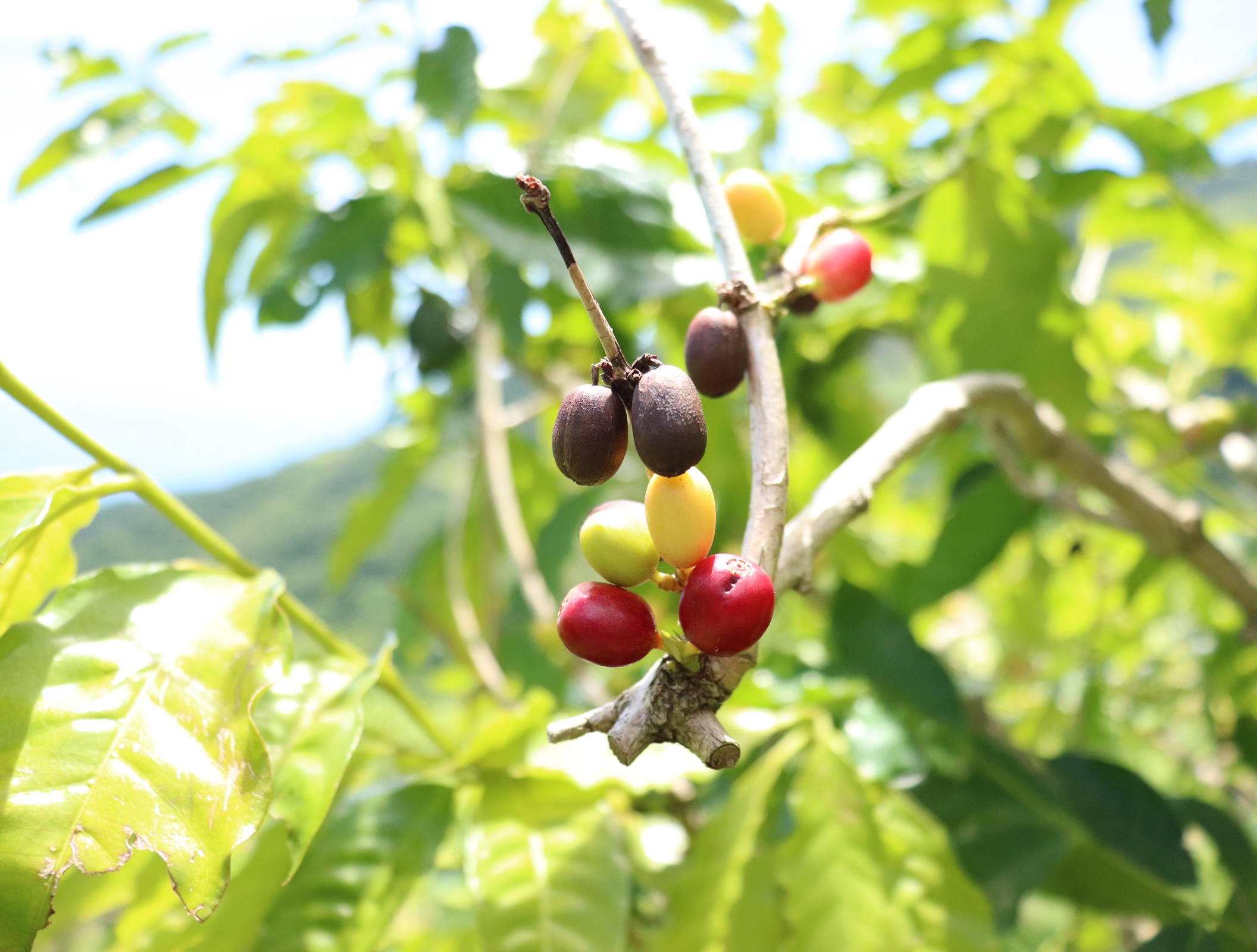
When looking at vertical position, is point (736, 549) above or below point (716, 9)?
below

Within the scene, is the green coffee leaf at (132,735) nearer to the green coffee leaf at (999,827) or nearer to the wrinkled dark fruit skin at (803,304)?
the wrinkled dark fruit skin at (803,304)

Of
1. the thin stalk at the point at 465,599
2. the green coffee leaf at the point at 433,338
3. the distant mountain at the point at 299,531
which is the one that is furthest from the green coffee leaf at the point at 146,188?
the distant mountain at the point at 299,531

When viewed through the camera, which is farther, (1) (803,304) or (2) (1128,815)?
(2) (1128,815)

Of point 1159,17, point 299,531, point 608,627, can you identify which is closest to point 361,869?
point 608,627

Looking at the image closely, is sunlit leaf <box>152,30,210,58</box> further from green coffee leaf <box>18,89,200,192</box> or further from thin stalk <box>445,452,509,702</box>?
thin stalk <box>445,452,509,702</box>

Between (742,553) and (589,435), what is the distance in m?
0.05

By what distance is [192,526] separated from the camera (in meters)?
Answer: 0.46

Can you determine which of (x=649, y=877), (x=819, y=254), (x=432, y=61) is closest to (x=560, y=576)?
(x=649, y=877)

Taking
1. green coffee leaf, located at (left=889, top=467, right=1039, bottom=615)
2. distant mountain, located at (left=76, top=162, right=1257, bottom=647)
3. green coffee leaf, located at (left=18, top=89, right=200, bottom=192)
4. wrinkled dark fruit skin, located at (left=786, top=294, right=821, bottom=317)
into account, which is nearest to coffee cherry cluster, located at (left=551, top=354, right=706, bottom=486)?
wrinkled dark fruit skin, located at (left=786, top=294, right=821, bottom=317)

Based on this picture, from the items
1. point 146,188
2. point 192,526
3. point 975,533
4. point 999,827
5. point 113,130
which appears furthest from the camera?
point 113,130

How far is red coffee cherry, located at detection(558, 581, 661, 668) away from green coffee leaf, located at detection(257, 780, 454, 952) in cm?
32

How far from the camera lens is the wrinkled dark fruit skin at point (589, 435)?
23 centimetres

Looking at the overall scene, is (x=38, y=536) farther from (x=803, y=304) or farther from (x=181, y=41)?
(x=181, y=41)

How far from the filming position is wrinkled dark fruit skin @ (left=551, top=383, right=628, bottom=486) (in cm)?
23
